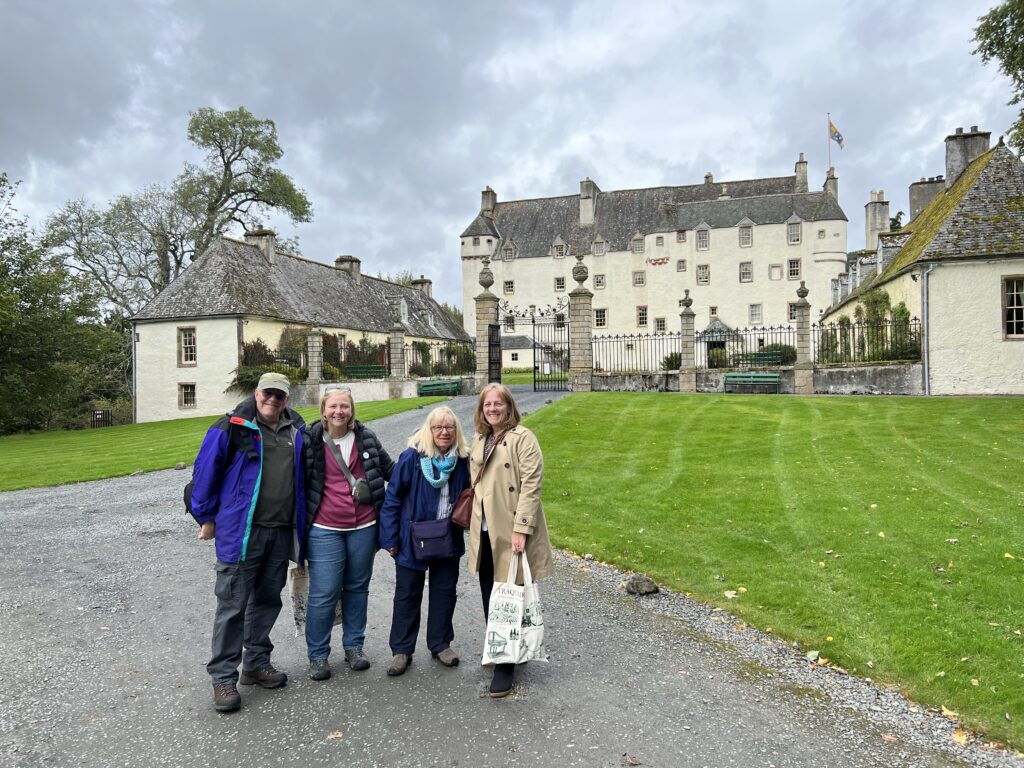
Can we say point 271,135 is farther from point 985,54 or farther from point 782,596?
point 782,596

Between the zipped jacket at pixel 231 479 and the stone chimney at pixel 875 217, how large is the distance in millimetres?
42940

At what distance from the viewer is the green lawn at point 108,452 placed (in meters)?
13.4

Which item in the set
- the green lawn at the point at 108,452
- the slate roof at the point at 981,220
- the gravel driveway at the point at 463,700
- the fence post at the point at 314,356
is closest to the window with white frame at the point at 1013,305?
the slate roof at the point at 981,220

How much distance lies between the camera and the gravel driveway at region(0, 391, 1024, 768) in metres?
3.54

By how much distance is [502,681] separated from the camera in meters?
4.18

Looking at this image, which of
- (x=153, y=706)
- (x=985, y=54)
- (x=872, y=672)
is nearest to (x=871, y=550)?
(x=872, y=672)

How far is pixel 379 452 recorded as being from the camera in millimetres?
4664

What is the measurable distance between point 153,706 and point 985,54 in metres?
18.4

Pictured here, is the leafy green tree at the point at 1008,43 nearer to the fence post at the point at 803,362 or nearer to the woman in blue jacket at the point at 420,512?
the fence post at the point at 803,362

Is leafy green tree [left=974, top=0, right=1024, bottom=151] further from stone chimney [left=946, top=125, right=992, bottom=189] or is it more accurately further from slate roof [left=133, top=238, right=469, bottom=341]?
slate roof [left=133, top=238, right=469, bottom=341]

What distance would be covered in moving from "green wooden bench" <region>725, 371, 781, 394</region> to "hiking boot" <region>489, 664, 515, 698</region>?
1914 cm

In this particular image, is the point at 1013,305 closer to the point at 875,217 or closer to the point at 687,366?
the point at 687,366

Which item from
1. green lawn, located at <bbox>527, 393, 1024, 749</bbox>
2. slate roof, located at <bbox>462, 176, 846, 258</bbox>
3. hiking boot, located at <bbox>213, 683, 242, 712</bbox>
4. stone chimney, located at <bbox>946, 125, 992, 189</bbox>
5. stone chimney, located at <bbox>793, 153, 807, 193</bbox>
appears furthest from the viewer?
stone chimney, located at <bbox>793, 153, 807, 193</bbox>

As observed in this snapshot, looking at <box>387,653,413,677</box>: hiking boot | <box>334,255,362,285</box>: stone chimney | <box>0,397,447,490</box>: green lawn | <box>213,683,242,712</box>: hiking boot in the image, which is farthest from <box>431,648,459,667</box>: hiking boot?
<box>334,255,362,285</box>: stone chimney
